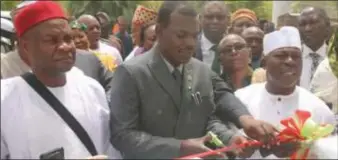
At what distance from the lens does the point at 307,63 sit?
232 inches

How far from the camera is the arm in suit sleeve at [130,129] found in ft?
9.61

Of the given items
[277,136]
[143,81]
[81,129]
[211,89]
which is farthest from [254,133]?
[81,129]

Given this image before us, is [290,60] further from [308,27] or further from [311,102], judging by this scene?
[308,27]

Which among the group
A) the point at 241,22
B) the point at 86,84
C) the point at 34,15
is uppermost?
the point at 34,15

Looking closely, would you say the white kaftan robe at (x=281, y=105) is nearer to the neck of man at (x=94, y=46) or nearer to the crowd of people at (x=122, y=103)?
the crowd of people at (x=122, y=103)

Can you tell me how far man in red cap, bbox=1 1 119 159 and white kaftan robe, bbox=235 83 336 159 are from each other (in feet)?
4.43

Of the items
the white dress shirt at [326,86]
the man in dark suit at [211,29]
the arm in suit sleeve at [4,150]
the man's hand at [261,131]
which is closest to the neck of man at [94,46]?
the man in dark suit at [211,29]

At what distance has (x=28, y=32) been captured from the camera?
2803 mm

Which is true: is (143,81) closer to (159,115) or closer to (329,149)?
(159,115)

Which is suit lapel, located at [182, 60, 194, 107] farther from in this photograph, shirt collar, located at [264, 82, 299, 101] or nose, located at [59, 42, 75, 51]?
shirt collar, located at [264, 82, 299, 101]

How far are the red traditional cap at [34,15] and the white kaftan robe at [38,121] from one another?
0.25 meters

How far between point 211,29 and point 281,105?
244 centimetres

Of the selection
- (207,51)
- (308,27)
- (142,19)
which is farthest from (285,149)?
(142,19)

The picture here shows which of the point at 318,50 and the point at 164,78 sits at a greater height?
the point at 164,78
